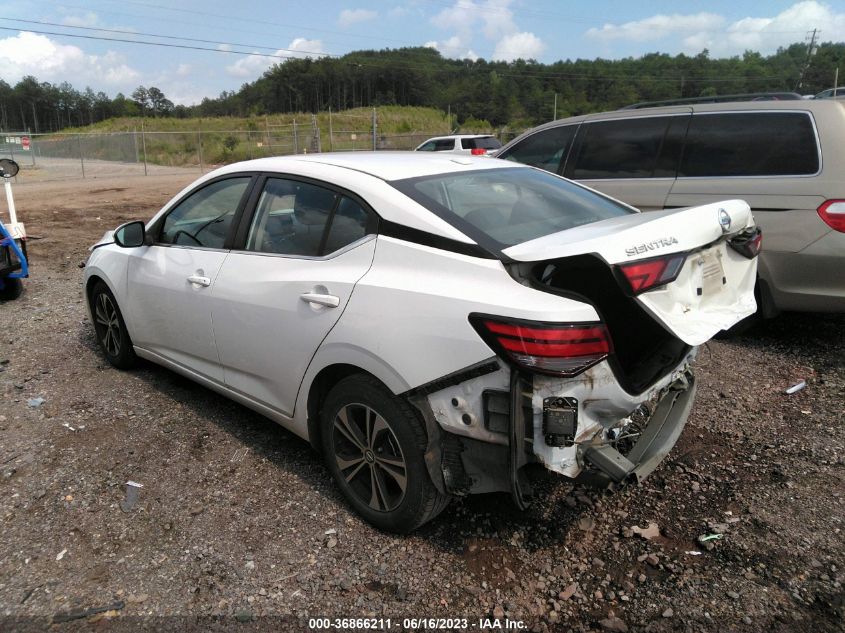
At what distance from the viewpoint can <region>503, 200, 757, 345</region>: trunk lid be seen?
2232 mm

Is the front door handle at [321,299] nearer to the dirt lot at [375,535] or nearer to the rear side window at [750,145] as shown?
the dirt lot at [375,535]

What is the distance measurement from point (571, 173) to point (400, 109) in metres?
74.1

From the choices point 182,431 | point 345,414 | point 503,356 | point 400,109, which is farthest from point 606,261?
point 400,109

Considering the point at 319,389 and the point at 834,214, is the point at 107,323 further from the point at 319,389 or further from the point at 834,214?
the point at 834,214

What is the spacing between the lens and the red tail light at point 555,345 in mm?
2115

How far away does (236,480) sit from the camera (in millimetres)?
3311

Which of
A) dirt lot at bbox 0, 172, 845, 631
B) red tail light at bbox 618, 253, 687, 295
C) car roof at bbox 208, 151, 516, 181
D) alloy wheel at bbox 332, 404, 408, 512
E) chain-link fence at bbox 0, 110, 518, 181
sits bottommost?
dirt lot at bbox 0, 172, 845, 631

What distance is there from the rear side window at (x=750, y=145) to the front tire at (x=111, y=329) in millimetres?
4733

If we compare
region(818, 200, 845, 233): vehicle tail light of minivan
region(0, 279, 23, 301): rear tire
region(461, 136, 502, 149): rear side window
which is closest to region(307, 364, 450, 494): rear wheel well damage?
region(818, 200, 845, 233): vehicle tail light of minivan

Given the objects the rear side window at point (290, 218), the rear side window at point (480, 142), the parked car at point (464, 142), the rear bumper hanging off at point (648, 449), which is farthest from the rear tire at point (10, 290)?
the rear side window at point (480, 142)

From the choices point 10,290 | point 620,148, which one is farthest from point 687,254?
point 10,290

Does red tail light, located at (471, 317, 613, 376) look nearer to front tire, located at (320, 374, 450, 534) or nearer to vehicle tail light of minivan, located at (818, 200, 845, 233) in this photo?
front tire, located at (320, 374, 450, 534)

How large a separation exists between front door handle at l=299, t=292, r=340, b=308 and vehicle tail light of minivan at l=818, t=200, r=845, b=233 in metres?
3.77

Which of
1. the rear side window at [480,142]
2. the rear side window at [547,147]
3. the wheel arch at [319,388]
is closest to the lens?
the wheel arch at [319,388]
